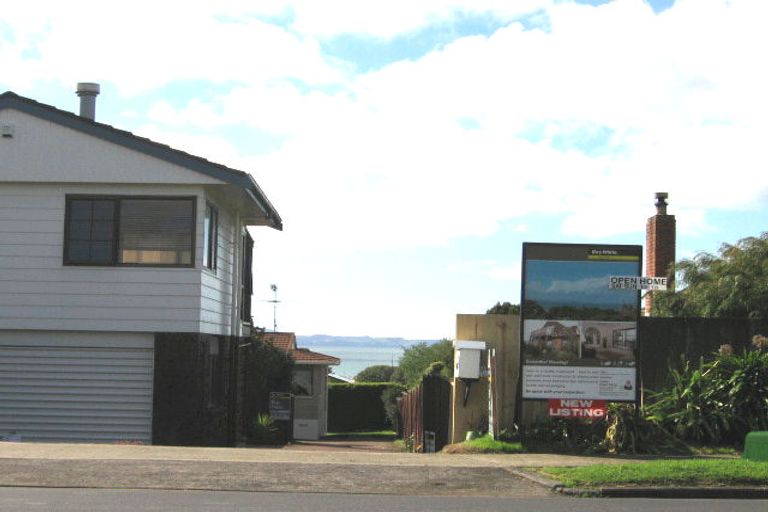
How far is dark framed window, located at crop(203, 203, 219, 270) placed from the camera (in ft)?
62.0

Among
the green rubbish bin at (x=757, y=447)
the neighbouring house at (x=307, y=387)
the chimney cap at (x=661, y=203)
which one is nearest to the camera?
the green rubbish bin at (x=757, y=447)

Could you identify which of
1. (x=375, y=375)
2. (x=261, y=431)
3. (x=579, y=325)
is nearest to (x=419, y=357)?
(x=261, y=431)

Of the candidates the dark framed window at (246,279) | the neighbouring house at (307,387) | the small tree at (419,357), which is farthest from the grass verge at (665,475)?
the neighbouring house at (307,387)

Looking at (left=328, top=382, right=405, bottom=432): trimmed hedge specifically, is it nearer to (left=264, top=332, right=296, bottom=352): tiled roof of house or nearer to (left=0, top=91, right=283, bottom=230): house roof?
(left=264, top=332, right=296, bottom=352): tiled roof of house

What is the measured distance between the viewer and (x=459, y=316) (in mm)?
16859

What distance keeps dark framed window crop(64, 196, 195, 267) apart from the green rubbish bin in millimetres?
9854

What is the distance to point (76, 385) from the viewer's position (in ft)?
60.8

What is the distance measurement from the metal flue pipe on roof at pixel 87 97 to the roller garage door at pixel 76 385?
191 inches

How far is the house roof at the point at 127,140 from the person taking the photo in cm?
1825

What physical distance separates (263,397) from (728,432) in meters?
16.2

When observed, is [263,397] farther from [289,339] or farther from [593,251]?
[593,251]

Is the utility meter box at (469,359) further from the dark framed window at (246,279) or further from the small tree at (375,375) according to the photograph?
the small tree at (375,375)

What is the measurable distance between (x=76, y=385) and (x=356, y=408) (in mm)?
24975

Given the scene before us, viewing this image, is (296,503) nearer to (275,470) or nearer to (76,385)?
(275,470)
